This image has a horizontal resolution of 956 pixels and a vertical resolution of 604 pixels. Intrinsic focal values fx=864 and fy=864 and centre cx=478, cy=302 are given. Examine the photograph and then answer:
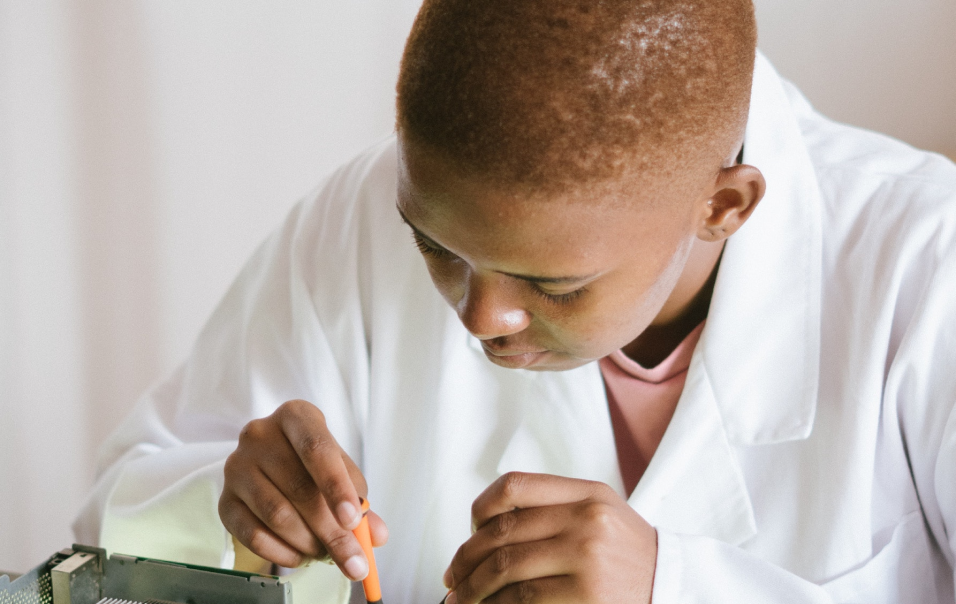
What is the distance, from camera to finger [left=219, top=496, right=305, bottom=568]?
2.08ft

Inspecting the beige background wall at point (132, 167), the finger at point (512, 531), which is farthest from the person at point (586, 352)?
the beige background wall at point (132, 167)

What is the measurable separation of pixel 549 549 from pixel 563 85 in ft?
0.96

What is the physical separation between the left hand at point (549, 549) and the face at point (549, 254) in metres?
0.11

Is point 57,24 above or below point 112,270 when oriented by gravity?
above

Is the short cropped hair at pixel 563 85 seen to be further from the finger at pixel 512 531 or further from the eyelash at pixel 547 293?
the finger at pixel 512 531

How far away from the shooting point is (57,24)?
130 centimetres

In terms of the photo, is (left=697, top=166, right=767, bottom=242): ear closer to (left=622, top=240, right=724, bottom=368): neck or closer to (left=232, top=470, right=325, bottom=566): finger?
(left=622, top=240, right=724, bottom=368): neck

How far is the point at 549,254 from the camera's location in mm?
543

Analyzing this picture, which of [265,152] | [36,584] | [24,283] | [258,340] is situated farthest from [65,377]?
[36,584]

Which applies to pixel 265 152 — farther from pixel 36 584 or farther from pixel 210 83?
pixel 36 584

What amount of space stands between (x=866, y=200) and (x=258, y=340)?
1.95ft

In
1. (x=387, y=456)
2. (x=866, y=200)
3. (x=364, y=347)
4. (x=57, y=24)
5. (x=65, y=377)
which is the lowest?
(x=65, y=377)

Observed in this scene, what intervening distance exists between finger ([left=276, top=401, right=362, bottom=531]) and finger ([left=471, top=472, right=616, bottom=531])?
0.09m

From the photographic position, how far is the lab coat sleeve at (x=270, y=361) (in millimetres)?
855
